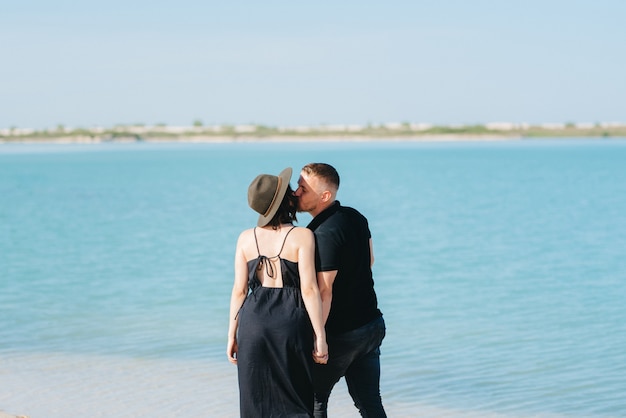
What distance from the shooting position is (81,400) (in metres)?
7.34

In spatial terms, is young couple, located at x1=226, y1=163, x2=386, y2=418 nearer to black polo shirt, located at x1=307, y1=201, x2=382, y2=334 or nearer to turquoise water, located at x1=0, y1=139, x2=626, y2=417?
black polo shirt, located at x1=307, y1=201, x2=382, y2=334

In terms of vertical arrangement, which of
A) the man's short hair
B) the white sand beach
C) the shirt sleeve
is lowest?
the white sand beach

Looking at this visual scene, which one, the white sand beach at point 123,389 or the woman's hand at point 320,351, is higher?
the woman's hand at point 320,351

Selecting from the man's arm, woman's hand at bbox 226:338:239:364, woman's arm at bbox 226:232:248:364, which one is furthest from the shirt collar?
woman's hand at bbox 226:338:239:364

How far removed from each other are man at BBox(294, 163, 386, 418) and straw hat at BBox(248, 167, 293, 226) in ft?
0.48

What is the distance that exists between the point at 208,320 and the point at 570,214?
19875 millimetres

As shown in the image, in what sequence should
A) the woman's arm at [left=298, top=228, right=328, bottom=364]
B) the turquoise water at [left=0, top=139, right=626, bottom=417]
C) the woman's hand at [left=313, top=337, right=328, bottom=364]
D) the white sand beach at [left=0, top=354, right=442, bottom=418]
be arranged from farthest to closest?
the turquoise water at [left=0, top=139, right=626, bottom=417], the white sand beach at [left=0, top=354, right=442, bottom=418], the woman's hand at [left=313, top=337, right=328, bottom=364], the woman's arm at [left=298, top=228, right=328, bottom=364]

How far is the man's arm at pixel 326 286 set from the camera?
4590mm

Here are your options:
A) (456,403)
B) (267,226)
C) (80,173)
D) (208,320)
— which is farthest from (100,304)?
(80,173)

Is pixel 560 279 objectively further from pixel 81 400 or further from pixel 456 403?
pixel 81 400

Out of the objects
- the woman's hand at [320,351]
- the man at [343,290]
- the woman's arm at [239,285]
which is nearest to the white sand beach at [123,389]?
the woman's arm at [239,285]

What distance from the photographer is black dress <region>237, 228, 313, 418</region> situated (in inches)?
179

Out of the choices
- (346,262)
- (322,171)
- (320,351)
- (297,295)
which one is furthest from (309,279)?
(322,171)

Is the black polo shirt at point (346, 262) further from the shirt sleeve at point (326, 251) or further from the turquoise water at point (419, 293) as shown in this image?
the turquoise water at point (419, 293)
